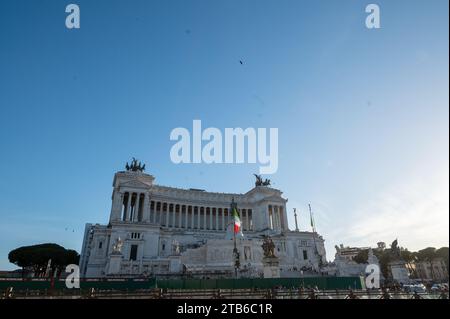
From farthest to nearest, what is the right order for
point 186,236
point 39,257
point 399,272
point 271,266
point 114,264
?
point 39,257 < point 186,236 < point 114,264 < point 399,272 < point 271,266

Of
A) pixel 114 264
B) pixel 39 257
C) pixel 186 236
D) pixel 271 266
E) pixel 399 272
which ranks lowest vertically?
pixel 399 272

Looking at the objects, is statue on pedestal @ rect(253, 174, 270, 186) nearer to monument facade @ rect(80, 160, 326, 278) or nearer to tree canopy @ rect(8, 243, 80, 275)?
monument facade @ rect(80, 160, 326, 278)

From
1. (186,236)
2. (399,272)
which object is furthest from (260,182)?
(399,272)

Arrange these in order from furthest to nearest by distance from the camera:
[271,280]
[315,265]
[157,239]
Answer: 1. [315,265]
2. [157,239]
3. [271,280]

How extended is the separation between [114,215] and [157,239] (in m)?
14.3

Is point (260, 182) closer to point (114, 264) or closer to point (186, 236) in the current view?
point (186, 236)

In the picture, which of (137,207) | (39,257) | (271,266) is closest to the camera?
(271,266)

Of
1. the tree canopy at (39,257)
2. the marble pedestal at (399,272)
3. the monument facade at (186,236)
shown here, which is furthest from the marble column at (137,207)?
the marble pedestal at (399,272)

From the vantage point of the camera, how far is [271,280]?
3011 cm

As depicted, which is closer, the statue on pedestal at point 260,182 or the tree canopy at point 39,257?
the tree canopy at point 39,257

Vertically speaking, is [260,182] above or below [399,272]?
above

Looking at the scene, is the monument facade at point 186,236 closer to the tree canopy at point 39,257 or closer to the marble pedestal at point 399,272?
the tree canopy at point 39,257
